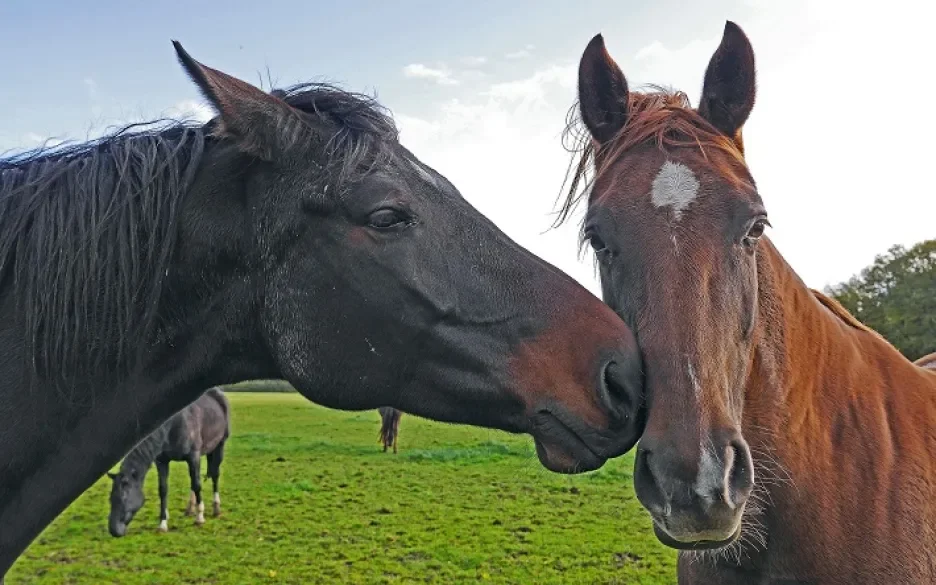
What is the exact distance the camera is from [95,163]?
7.52 ft

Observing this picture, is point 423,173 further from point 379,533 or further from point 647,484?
point 379,533

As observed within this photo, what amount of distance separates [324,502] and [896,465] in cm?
1101

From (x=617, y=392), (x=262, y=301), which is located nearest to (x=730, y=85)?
(x=617, y=392)

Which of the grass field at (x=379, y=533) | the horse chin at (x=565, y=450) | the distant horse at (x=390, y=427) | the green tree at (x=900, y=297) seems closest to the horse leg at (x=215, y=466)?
the grass field at (x=379, y=533)

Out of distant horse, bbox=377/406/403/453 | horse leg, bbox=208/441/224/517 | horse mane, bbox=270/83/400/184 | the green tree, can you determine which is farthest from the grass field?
the green tree

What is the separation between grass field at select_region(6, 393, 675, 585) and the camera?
8.13 metres

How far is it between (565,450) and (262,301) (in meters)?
1.20

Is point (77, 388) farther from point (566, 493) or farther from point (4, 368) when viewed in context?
point (566, 493)

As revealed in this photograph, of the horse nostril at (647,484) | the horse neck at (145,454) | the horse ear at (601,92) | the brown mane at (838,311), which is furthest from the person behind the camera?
the horse neck at (145,454)

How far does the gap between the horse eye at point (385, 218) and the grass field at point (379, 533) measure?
346cm

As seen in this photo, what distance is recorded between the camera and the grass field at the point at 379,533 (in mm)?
8133

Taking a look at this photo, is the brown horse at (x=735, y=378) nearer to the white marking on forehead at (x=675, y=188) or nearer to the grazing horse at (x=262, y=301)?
the white marking on forehead at (x=675, y=188)

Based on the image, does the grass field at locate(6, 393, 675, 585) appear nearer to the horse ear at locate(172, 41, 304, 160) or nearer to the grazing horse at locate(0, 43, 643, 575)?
the grazing horse at locate(0, 43, 643, 575)

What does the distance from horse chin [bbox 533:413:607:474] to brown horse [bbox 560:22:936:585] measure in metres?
0.16
